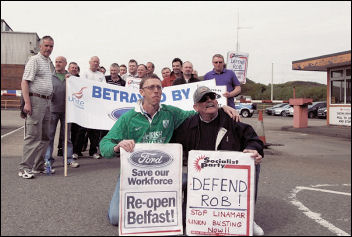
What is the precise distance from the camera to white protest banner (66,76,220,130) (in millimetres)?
6734

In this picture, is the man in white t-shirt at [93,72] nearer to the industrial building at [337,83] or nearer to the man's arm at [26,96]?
the man's arm at [26,96]

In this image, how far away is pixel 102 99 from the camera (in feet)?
23.5

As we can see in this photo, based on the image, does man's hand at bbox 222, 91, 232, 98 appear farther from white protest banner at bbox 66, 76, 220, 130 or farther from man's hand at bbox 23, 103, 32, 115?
man's hand at bbox 23, 103, 32, 115

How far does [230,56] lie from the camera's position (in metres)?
9.89

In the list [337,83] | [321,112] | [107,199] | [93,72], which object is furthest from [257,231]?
[321,112]

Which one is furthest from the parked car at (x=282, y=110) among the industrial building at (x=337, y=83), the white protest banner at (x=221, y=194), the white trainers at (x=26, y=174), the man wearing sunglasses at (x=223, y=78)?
the white protest banner at (x=221, y=194)

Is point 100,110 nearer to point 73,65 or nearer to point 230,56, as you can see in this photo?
point 73,65

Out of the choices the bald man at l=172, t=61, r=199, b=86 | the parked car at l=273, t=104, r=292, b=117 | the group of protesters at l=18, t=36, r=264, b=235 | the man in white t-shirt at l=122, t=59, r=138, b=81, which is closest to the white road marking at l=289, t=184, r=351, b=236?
the group of protesters at l=18, t=36, r=264, b=235

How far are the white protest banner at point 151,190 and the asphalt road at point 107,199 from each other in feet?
1.19

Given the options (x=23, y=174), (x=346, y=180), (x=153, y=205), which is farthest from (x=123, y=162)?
(x=346, y=180)

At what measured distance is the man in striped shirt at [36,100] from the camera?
5.76 meters

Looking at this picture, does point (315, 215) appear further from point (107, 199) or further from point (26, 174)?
point (26, 174)

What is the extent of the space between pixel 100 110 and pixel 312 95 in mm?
63071

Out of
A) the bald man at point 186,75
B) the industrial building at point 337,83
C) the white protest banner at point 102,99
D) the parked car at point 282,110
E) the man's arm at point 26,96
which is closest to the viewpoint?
the man's arm at point 26,96
